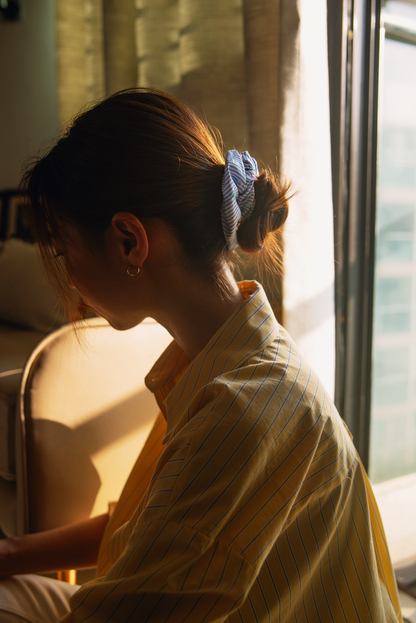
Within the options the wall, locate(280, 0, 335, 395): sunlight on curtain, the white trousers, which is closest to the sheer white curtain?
locate(280, 0, 335, 395): sunlight on curtain

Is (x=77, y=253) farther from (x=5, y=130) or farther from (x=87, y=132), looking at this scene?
(x=5, y=130)

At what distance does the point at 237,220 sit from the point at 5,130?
1.98 meters

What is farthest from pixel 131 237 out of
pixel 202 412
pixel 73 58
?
pixel 73 58

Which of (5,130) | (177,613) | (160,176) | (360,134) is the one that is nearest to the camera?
(177,613)

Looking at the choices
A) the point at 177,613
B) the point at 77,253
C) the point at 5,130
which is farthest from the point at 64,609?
the point at 5,130

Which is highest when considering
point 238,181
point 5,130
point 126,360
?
point 5,130

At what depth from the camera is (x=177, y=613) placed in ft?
1.39

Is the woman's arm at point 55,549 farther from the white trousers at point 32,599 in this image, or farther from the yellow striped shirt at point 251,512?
the yellow striped shirt at point 251,512

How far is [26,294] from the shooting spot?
163 cm

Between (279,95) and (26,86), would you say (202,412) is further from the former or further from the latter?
(26,86)

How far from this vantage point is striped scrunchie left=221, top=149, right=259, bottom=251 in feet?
2.02

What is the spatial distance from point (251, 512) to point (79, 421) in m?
0.54

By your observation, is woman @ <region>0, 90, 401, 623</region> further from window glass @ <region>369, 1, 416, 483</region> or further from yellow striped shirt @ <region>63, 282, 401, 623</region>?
window glass @ <region>369, 1, 416, 483</region>

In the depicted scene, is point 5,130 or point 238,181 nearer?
point 238,181
